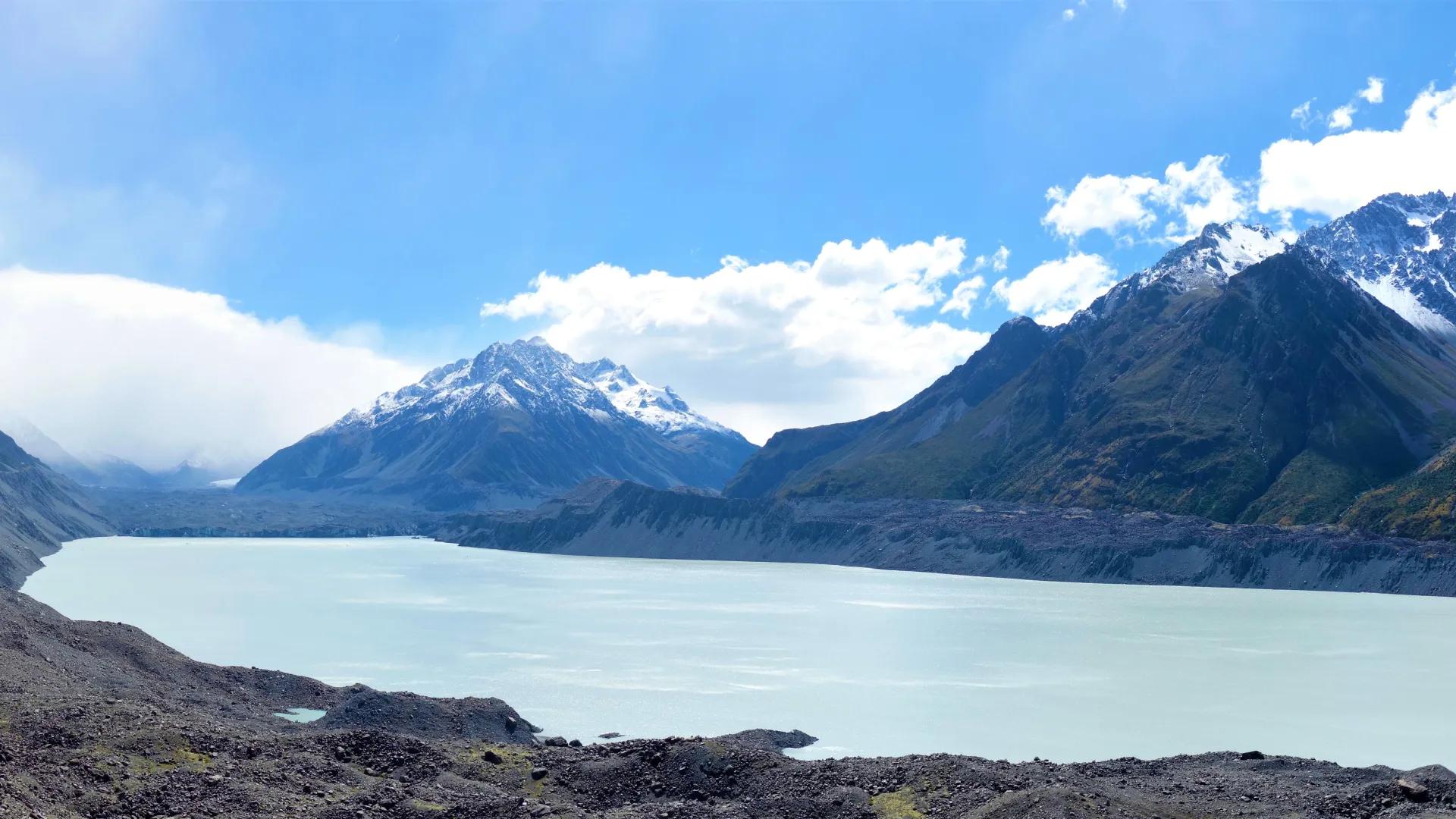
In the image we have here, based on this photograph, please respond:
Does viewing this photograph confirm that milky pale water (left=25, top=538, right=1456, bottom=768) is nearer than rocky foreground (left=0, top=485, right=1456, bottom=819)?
No

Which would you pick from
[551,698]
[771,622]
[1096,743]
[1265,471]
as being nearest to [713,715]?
[551,698]

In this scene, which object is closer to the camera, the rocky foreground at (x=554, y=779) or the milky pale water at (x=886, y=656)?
the rocky foreground at (x=554, y=779)

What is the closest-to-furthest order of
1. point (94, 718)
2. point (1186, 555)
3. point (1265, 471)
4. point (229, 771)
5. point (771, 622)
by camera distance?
point (229, 771) < point (94, 718) < point (771, 622) < point (1186, 555) < point (1265, 471)

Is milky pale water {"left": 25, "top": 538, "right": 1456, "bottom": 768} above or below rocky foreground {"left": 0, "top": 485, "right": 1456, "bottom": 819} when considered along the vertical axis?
below

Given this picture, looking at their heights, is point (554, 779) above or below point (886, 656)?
above

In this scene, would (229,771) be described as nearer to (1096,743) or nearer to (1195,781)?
(1195,781)

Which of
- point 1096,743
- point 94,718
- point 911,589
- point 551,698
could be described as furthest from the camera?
point 911,589

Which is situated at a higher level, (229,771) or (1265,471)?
(1265,471)

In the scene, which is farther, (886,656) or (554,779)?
(886,656)
